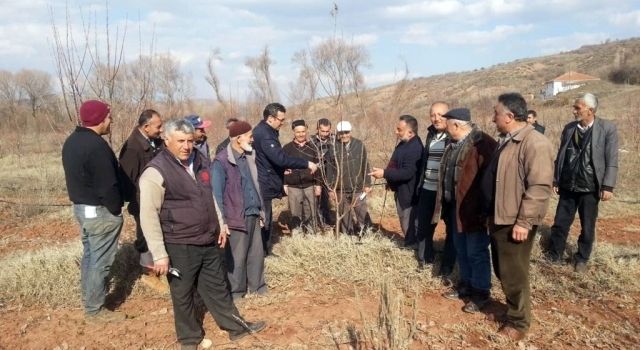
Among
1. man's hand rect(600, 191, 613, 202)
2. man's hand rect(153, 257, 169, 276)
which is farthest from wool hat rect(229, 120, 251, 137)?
man's hand rect(600, 191, 613, 202)

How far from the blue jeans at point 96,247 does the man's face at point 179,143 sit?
3.58 feet

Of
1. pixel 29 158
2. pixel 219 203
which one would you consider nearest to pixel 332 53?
pixel 219 203

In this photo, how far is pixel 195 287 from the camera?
340 cm

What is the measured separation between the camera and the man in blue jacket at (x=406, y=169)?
15.8ft

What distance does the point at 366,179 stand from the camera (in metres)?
5.63

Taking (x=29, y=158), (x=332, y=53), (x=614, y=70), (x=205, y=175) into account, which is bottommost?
(x=29, y=158)

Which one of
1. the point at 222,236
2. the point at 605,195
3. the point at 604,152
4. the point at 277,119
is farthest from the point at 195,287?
the point at 604,152

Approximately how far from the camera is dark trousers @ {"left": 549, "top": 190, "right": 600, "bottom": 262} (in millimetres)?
4375

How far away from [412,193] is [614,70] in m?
41.9

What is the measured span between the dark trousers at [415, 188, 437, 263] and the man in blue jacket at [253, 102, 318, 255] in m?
1.23

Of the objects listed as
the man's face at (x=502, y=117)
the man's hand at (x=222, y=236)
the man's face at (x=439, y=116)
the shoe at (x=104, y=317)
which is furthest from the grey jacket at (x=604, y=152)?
the shoe at (x=104, y=317)

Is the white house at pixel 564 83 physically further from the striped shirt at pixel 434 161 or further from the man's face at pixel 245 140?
the man's face at pixel 245 140

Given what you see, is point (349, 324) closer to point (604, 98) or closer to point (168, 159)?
point (168, 159)

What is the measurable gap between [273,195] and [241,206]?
1.00 meters
